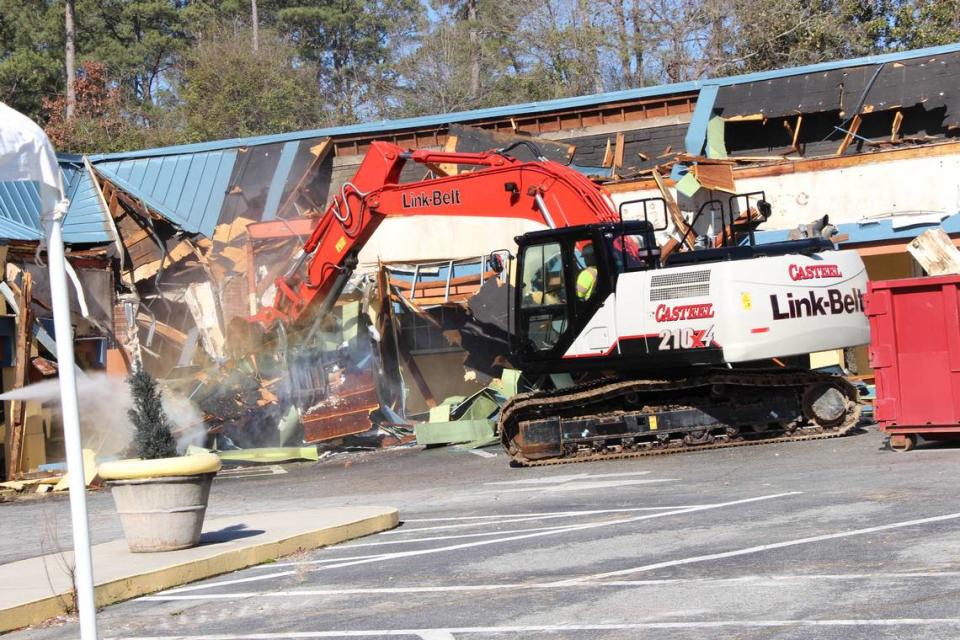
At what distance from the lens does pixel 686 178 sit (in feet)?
67.2

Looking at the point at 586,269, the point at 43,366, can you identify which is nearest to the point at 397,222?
the point at 43,366

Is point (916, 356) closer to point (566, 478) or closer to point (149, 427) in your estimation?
point (566, 478)

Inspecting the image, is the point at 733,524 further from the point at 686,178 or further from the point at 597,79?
the point at 597,79

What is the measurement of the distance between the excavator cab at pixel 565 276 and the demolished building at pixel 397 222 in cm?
430

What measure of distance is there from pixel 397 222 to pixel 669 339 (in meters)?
9.57

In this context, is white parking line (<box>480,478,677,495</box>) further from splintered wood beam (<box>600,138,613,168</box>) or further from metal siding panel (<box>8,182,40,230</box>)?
metal siding panel (<box>8,182,40,230</box>)

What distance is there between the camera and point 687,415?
591 inches

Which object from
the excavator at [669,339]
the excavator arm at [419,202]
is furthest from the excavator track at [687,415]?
the excavator arm at [419,202]

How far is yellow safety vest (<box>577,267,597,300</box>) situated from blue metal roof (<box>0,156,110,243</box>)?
1096 cm

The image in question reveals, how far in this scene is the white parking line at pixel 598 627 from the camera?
6.14m

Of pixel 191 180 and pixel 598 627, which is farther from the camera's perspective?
pixel 191 180

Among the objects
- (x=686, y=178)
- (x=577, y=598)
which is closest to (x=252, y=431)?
(x=686, y=178)

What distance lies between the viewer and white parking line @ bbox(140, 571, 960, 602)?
7215 millimetres

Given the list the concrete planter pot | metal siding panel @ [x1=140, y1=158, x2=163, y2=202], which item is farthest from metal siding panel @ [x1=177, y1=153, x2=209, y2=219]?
the concrete planter pot
